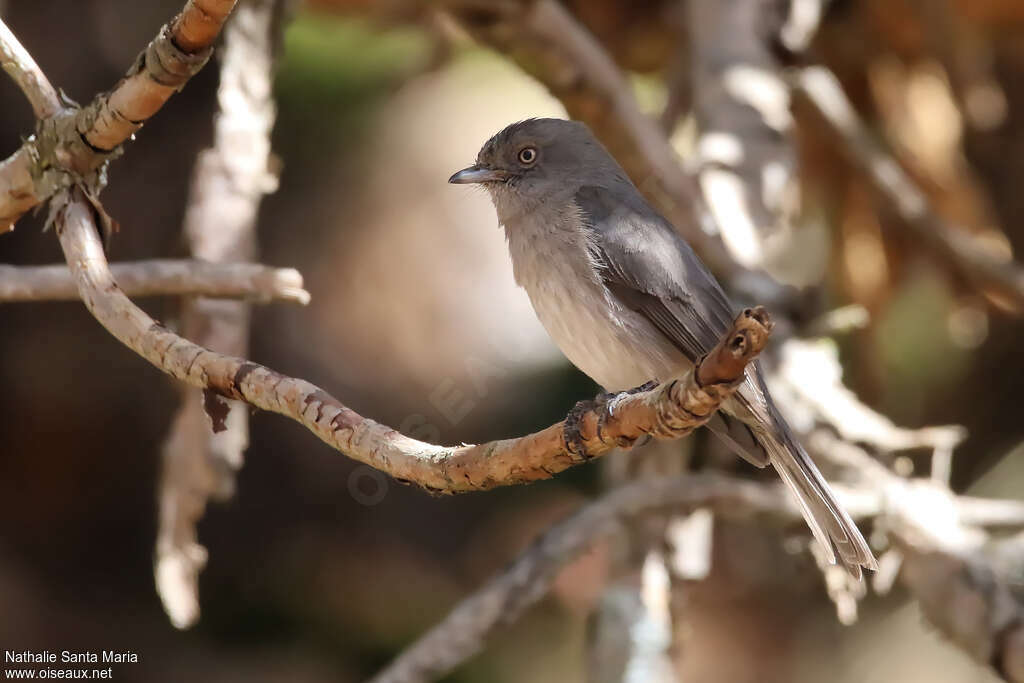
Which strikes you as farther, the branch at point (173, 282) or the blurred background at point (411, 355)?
the blurred background at point (411, 355)

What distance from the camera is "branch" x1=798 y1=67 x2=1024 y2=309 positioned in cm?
548

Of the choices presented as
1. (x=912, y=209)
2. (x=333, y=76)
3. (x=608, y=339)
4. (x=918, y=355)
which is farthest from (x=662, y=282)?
(x=918, y=355)

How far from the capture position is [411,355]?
6.33 metres

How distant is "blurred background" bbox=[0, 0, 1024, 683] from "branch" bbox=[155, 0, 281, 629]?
1.09 metres

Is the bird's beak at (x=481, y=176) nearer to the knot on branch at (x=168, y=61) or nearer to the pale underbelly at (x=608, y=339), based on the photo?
the pale underbelly at (x=608, y=339)

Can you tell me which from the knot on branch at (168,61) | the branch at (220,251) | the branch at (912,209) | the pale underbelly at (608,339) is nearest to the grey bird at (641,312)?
the pale underbelly at (608,339)

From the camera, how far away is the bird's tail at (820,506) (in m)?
3.25

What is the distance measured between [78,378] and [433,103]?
2.74 meters

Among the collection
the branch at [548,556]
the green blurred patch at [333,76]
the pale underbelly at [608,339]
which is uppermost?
the green blurred patch at [333,76]

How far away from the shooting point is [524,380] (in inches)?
249

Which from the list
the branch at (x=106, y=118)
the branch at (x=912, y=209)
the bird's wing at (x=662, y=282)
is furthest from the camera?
the branch at (x=912, y=209)

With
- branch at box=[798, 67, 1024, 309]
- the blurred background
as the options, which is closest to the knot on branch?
the blurred background

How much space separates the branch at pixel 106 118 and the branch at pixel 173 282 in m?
0.19

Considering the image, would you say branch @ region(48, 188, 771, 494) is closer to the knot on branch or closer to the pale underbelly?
the knot on branch
